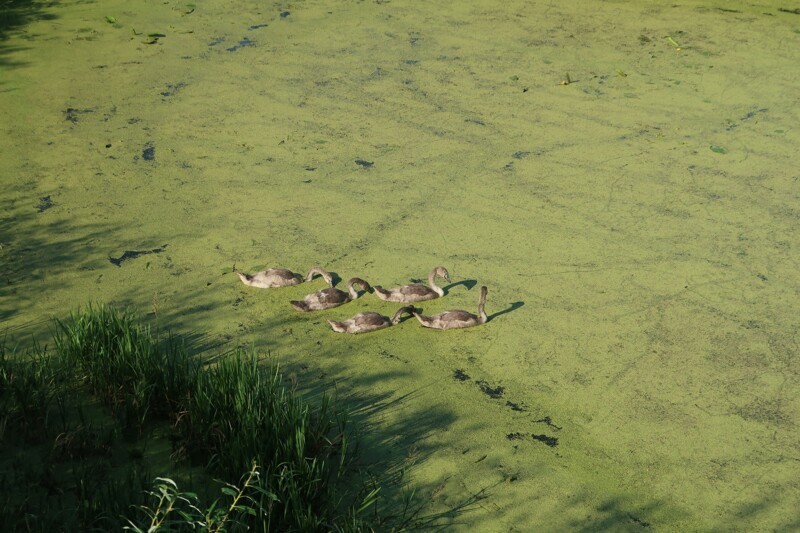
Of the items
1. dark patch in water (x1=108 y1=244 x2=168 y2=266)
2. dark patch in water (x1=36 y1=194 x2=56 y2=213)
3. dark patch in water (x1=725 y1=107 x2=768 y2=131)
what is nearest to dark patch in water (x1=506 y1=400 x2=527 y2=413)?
dark patch in water (x1=108 y1=244 x2=168 y2=266)

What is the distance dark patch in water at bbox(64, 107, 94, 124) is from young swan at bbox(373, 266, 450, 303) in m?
2.58

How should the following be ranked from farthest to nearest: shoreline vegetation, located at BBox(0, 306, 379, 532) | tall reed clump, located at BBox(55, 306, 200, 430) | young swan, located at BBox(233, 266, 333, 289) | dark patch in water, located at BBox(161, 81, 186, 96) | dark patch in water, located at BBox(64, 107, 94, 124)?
dark patch in water, located at BBox(161, 81, 186, 96) < dark patch in water, located at BBox(64, 107, 94, 124) < young swan, located at BBox(233, 266, 333, 289) < tall reed clump, located at BBox(55, 306, 200, 430) < shoreline vegetation, located at BBox(0, 306, 379, 532)

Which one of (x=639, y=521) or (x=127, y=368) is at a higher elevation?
(x=127, y=368)

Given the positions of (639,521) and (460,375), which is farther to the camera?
(460,375)

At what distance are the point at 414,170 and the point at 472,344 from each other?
1.57m

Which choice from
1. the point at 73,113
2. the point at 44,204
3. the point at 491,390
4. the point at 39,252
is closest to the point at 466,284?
the point at 491,390

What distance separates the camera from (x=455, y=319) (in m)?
4.21

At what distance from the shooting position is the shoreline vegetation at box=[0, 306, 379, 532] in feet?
9.89

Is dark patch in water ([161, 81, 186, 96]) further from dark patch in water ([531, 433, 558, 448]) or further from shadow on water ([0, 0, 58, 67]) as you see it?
dark patch in water ([531, 433, 558, 448])

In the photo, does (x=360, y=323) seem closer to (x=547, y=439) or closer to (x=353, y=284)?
(x=353, y=284)

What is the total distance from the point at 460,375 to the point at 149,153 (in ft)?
8.44

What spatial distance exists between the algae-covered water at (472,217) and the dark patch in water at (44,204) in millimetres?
16

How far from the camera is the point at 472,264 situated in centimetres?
468

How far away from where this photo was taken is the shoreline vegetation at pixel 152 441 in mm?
3016
